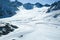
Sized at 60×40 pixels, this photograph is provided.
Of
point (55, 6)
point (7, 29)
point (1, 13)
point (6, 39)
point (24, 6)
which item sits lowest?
point (6, 39)

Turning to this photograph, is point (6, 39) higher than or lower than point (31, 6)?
lower

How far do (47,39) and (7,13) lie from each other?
299ft

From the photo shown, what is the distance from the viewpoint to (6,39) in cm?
3606

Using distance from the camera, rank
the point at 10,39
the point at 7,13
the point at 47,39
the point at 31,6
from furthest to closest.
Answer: the point at 31,6 < the point at 7,13 < the point at 10,39 < the point at 47,39

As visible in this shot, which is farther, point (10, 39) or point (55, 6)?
point (55, 6)

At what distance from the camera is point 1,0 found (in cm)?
13512

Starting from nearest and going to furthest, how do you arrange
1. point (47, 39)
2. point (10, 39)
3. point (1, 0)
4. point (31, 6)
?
point (47, 39), point (10, 39), point (1, 0), point (31, 6)

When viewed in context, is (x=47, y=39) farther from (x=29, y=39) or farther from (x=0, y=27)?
(x=0, y=27)

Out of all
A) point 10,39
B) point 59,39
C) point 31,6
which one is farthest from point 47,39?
point 31,6

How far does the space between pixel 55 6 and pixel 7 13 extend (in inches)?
1768

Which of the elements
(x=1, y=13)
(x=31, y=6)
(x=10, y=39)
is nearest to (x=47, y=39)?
(x=10, y=39)

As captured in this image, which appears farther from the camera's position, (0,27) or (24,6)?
(24,6)

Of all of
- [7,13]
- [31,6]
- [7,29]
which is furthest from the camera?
[31,6]

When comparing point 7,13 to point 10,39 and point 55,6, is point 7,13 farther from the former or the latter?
point 10,39
